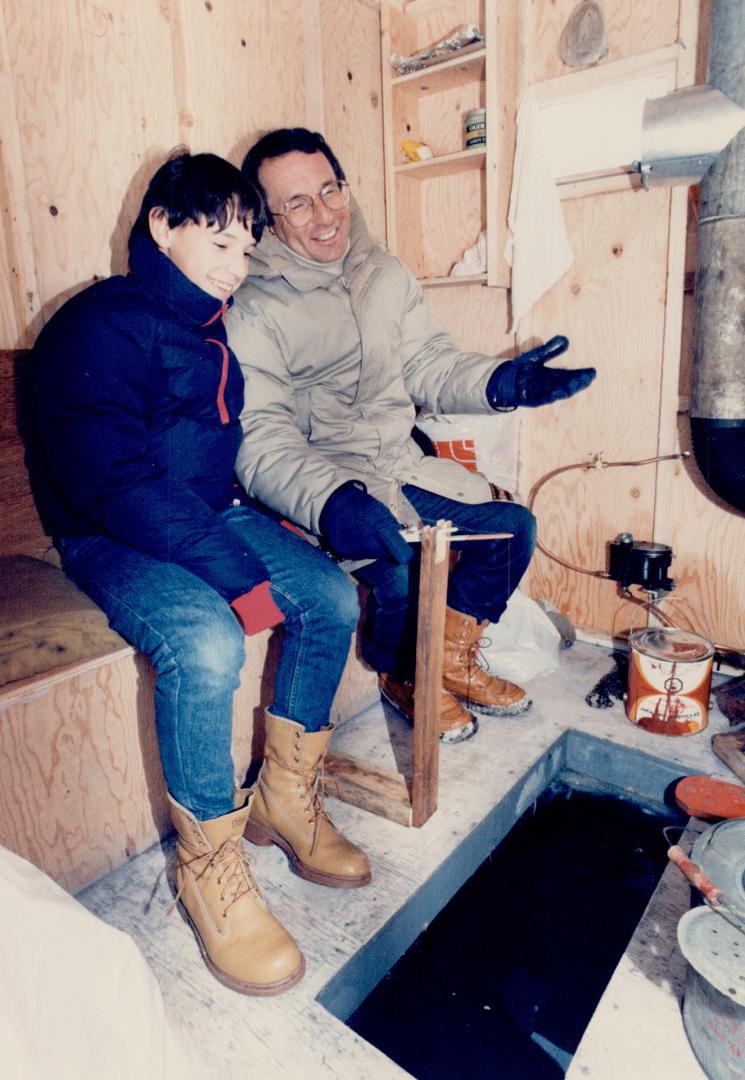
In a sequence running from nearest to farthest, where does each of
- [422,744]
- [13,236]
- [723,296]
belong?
1. [422,744]
2. [13,236]
3. [723,296]

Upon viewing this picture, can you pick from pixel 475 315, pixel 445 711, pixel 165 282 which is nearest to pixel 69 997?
pixel 165 282

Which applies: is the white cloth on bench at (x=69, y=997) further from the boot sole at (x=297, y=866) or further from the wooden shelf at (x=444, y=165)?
the wooden shelf at (x=444, y=165)

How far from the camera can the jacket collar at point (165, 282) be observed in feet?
4.60

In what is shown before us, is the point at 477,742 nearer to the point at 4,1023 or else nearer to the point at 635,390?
the point at 635,390

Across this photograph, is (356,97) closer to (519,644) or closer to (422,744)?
(519,644)

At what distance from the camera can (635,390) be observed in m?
2.43

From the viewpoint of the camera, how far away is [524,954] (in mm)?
1492

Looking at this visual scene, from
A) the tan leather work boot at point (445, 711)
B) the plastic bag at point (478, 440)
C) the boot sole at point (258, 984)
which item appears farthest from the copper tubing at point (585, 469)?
the boot sole at point (258, 984)

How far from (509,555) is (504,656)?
0.50 meters

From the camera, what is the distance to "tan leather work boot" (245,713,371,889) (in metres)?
1.48

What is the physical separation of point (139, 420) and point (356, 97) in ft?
6.25

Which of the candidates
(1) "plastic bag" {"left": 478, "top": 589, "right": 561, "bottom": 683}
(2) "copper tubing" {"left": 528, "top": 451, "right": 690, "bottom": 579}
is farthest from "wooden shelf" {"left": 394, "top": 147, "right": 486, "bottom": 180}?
(1) "plastic bag" {"left": 478, "top": 589, "right": 561, "bottom": 683}

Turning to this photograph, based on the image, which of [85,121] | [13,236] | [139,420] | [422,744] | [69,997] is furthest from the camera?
[85,121]

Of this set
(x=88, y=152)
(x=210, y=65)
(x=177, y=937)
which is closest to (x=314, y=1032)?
(x=177, y=937)
